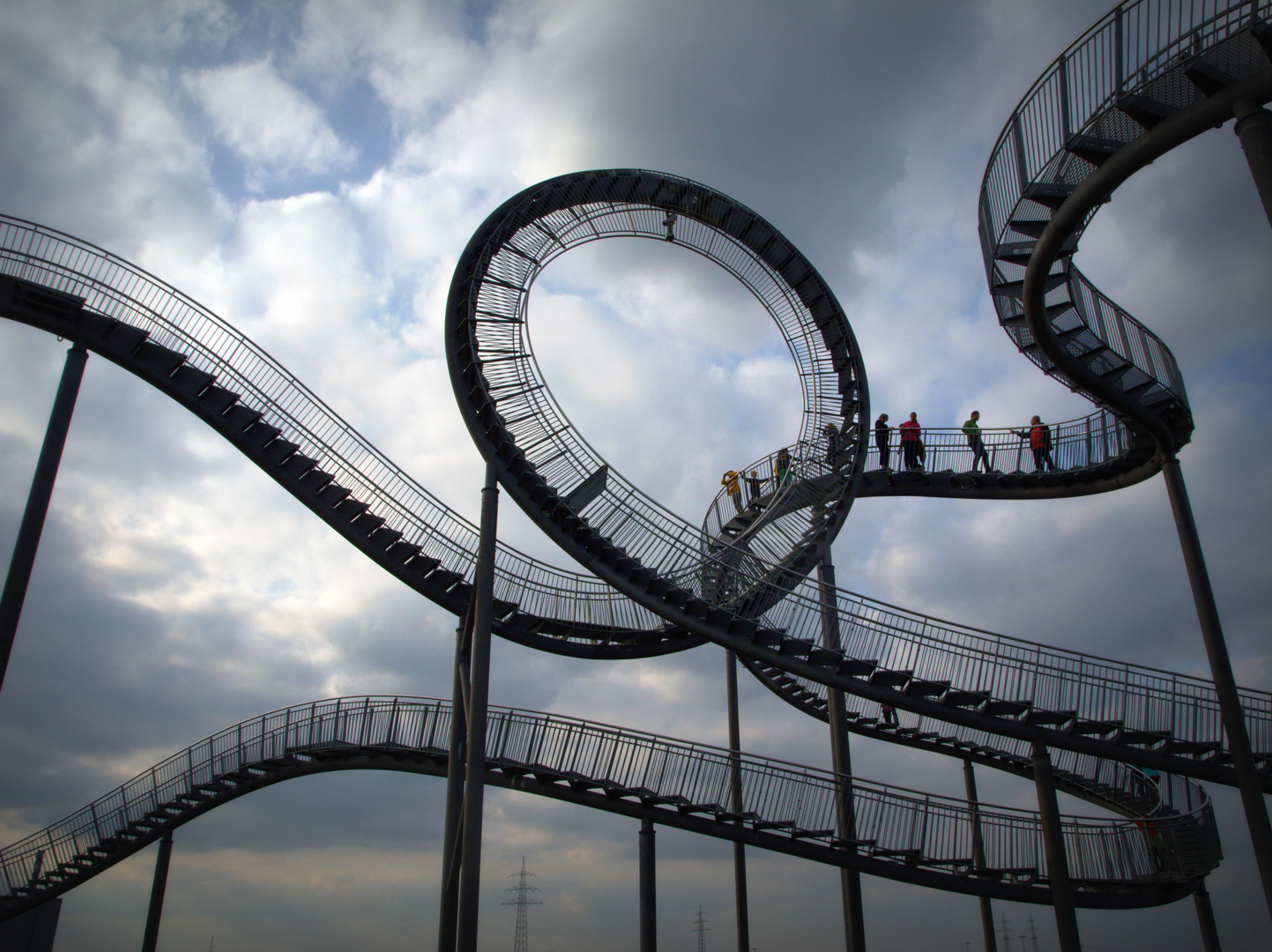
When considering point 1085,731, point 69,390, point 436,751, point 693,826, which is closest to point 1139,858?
point 1085,731

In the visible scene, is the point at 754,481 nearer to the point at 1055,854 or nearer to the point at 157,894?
the point at 1055,854

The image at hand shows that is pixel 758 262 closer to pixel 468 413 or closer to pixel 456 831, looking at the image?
pixel 468 413

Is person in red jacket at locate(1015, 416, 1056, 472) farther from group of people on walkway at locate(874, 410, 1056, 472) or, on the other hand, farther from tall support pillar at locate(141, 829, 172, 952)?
tall support pillar at locate(141, 829, 172, 952)

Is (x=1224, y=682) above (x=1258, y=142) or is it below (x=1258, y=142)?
below

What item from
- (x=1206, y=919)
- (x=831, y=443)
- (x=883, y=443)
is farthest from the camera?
(x=883, y=443)

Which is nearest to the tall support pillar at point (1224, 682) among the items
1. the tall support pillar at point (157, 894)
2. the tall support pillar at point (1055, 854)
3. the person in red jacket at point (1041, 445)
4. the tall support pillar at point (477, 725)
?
the tall support pillar at point (1055, 854)

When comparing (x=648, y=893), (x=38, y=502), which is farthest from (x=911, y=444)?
(x=38, y=502)

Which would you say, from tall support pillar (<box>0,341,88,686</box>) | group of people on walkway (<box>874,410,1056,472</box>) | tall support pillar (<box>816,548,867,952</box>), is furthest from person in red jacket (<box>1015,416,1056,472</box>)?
tall support pillar (<box>0,341,88,686</box>)
